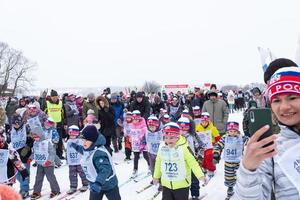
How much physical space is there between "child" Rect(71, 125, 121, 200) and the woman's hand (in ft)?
11.9

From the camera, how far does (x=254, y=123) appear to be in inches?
56.6

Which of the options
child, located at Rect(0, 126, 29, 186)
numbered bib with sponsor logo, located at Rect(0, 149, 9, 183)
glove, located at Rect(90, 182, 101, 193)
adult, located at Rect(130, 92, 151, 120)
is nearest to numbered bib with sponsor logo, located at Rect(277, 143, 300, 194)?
glove, located at Rect(90, 182, 101, 193)

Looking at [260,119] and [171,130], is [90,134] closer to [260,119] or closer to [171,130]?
[171,130]

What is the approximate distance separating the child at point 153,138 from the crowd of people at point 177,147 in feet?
0.07

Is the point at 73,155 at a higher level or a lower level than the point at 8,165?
lower

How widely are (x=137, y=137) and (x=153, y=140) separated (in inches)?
33.5

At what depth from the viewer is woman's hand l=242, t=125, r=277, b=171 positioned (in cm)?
138

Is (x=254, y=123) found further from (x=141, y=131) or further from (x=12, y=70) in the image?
(x=12, y=70)

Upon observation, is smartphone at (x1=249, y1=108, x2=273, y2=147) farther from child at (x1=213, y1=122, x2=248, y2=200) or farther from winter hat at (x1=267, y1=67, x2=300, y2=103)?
child at (x1=213, y1=122, x2=248, y2=200)

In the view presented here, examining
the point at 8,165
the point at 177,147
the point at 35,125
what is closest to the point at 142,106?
the point at 35,125

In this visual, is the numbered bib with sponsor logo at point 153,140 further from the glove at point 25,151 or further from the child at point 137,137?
the glove at point 25,151

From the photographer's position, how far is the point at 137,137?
8672 mm

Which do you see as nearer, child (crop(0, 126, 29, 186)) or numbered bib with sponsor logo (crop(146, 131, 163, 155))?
child (crop(0, 126, 29, 186))

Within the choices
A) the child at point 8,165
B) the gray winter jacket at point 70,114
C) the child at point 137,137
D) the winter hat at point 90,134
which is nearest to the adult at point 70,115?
the gray winter jacket at point 70,114
